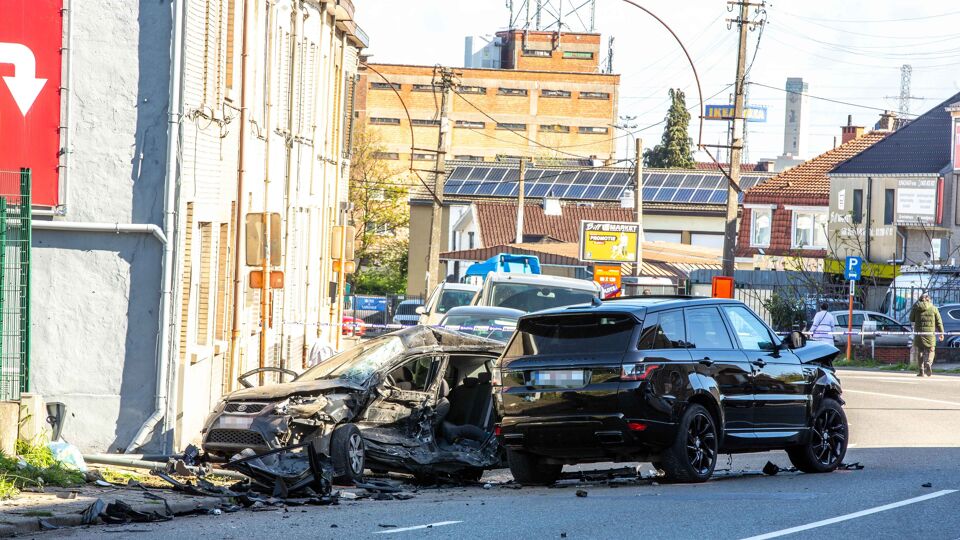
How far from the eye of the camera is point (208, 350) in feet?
58.2

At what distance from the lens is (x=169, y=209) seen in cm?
1522

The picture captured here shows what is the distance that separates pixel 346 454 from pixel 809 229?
186 ft

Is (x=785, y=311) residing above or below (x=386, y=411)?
below

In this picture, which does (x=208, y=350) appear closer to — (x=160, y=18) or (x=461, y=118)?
(x=160, y=18)

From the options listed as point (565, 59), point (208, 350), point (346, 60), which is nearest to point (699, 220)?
point (565, 59)

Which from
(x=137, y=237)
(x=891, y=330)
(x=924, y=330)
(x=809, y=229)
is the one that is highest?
(x=809, y=229)

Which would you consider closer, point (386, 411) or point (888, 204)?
point (386, 411)

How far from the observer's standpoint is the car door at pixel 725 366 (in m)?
13.5

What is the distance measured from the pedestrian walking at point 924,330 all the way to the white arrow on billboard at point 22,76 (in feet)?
71.4

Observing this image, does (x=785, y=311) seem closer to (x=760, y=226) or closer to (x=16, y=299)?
(x=760, y=226)

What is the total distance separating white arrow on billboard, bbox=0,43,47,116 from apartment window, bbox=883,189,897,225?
1891 inches

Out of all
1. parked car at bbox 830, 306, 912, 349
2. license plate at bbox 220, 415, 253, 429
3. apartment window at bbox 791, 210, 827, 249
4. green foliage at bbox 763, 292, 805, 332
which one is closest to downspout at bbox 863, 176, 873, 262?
apartment window at bbox 791, 210, 827, 249

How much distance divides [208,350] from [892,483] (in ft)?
28.0

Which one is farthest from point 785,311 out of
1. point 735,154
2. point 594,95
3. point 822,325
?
point 594,95
